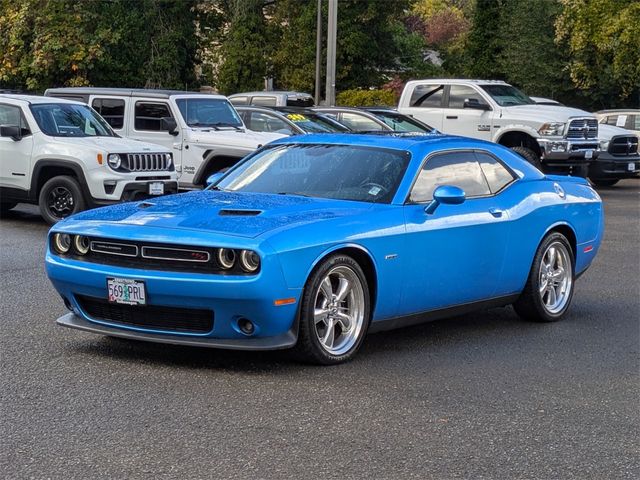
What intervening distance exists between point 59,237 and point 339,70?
4005 cm

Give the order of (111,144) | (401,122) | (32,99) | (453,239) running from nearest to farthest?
(453,239) → (111,144) → (32,99) → (401,122)

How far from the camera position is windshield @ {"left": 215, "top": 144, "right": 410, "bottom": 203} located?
315 inches

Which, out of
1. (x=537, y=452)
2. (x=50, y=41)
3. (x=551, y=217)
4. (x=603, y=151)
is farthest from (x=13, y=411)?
(x=50, y=41)

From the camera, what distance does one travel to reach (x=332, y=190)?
26.3 ft

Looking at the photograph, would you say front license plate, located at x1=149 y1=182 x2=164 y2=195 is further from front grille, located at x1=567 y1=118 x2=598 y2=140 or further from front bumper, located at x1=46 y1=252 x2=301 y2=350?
front grille, located at x1=567 y1=118 x2=598 y2=140

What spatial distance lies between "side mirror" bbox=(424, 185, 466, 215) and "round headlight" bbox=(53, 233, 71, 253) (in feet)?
7.69

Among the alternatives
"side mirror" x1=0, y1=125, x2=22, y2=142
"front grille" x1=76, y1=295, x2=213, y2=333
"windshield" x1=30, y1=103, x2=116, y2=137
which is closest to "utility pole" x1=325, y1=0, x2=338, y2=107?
"windshield" x1=30, y1=103, x2=116, y2=137

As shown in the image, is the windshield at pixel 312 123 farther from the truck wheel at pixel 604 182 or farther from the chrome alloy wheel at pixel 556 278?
the chrome alloy wheel at pixel 556 278

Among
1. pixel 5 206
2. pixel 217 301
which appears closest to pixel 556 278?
pixel 217 301

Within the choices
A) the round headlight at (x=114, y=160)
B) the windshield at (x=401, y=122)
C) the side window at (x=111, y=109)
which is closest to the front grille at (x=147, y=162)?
the round headlight at (x=114, y=160)

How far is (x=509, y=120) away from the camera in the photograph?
2319 cm

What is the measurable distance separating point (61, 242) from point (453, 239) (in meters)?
2.61

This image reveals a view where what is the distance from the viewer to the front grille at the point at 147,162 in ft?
50.5

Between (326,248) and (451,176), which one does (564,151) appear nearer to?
(451,176)
